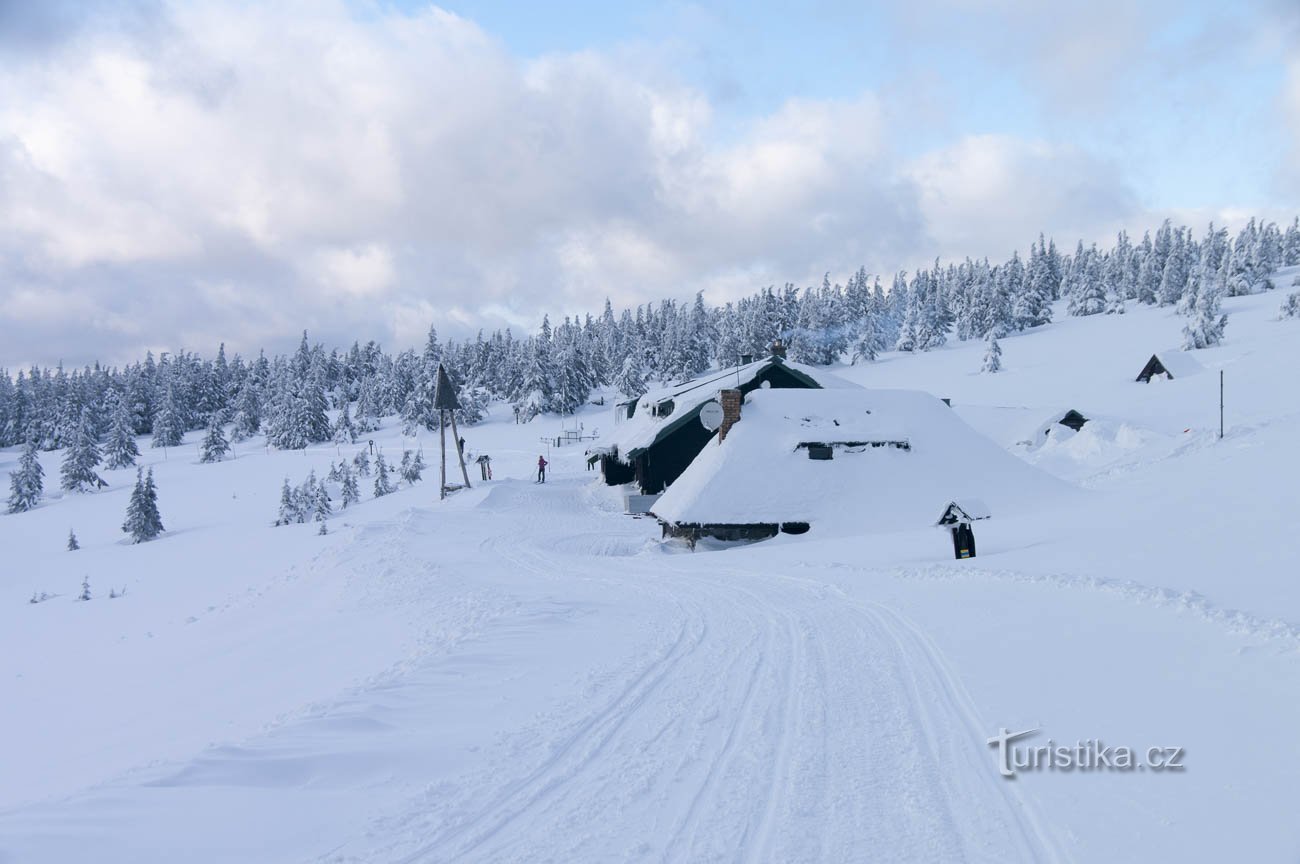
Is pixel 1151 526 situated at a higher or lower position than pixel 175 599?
higher

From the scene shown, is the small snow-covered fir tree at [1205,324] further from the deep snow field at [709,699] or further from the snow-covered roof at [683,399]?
the deep snow field at [709,699]

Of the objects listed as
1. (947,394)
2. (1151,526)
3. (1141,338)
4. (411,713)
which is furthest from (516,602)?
(1141,338)

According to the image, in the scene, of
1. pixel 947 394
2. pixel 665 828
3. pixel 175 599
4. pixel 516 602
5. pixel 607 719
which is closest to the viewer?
pixel 665 828

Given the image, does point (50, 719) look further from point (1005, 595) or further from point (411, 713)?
point (1005, 595)

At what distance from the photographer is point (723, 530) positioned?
21.8m

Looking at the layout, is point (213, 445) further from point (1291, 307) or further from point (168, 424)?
point (1291, 307)

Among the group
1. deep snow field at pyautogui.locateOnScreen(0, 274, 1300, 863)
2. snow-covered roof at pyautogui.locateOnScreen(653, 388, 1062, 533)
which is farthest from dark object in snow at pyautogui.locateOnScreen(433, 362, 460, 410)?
snow-covered roof at pyautogui.locateOnScreen(653, 388, 1062, 533)

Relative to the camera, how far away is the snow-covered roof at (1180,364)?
53719mm

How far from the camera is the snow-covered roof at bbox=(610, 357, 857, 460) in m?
31.5

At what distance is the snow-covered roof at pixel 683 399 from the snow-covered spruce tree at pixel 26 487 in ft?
207

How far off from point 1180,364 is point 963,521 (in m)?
52.7

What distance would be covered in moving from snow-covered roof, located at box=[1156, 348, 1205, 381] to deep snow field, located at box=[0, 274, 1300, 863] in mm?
38679

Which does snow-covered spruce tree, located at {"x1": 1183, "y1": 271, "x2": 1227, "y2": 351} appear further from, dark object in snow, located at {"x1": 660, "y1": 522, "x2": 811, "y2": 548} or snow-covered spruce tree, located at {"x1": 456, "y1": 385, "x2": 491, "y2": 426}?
snow-covered spruce tree, located at {"x1": 456, "y1": 385, "x2": 491, "y2": 426}

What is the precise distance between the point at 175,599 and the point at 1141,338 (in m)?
85.3
